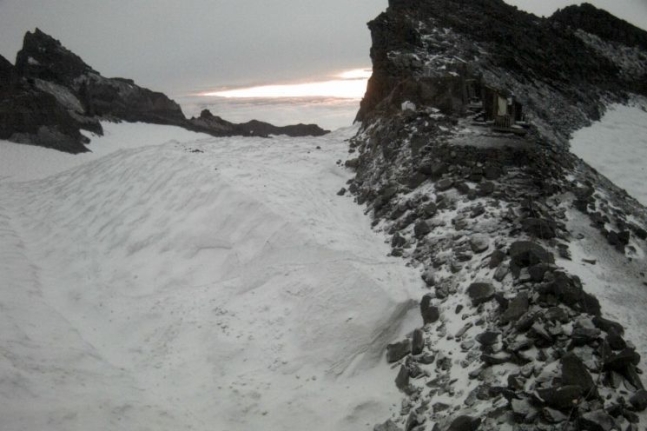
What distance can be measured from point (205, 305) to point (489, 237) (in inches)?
228

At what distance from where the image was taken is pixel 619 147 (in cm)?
1678

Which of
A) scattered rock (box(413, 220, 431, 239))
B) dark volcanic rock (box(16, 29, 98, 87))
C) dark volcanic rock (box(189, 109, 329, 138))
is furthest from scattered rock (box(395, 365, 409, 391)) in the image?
dark volcanic rock (box(16, 29, 98, 87))

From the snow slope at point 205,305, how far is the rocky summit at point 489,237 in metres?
0.79

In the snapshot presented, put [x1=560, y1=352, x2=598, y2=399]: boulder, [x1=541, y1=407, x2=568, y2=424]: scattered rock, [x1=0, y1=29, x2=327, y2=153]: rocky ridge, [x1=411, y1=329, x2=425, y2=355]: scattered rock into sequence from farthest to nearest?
[x1=0, y1=29, x2=327, y2=153]: rocky ridge, [x1=411, y1=329, x2=425, y2=355]: scattered rock, [x1=560, y1=352, x2=598, y2=399]: boulder, [x1=541, y1=407, x2=568, y2=424]: scattered rock

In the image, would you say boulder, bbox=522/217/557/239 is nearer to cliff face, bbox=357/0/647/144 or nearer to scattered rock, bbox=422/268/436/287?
scattered rock, bbox=422/268/436/287

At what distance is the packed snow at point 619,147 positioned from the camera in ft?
46.2

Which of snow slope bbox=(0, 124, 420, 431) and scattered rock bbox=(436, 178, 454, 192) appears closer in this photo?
snow slope bbox=(0, 124, 420, 431)

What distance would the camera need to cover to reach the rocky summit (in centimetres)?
492

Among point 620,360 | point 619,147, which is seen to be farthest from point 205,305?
point 619,147

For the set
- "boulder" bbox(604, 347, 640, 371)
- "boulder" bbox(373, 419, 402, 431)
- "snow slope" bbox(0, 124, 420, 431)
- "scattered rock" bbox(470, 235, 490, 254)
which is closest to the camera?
"boulder" bbox(604, 347, 640, 371)

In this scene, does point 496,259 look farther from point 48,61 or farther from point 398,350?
point 48,61

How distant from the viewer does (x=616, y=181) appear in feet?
45.6

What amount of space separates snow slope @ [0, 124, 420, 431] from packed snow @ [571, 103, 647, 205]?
9322mm

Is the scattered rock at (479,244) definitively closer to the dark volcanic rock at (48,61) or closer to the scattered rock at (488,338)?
the scattered rock at (488,338)
